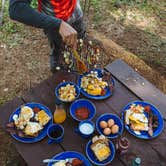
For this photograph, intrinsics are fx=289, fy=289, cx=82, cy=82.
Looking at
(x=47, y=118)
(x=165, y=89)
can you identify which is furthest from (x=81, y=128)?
(x=165, y=89)

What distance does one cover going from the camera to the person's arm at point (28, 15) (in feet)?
7.07

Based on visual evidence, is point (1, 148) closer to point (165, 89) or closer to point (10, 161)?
point (10, 161)

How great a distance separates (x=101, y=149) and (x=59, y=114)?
17.8 inches

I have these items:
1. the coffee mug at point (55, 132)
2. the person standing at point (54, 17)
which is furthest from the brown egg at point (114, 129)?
the person standing at point (54, 17)

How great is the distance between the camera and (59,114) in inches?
95.1

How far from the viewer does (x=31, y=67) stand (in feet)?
12.8

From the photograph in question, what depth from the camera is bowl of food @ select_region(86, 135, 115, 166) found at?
2234 millimetres

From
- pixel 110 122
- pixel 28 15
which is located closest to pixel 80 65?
pixel 110 122

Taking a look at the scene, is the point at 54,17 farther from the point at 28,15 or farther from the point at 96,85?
the point at 96,85

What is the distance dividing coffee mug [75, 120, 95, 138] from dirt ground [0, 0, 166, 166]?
4.84ft

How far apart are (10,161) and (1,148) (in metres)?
0.21

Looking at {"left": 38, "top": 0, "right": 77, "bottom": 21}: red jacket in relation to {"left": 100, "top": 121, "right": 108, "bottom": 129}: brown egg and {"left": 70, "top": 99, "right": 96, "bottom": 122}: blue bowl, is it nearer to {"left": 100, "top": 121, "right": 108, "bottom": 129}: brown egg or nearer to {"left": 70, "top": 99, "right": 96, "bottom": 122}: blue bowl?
{"left": 70, "top": 99, "right": 96, "bottom": 122}: blue bowl

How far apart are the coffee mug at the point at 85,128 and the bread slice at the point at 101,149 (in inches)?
4.0

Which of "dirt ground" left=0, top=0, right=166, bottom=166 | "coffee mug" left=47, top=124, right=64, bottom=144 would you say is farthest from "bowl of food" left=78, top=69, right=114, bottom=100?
"dirt ground" left=0, top=0, right=166, bottom=166
